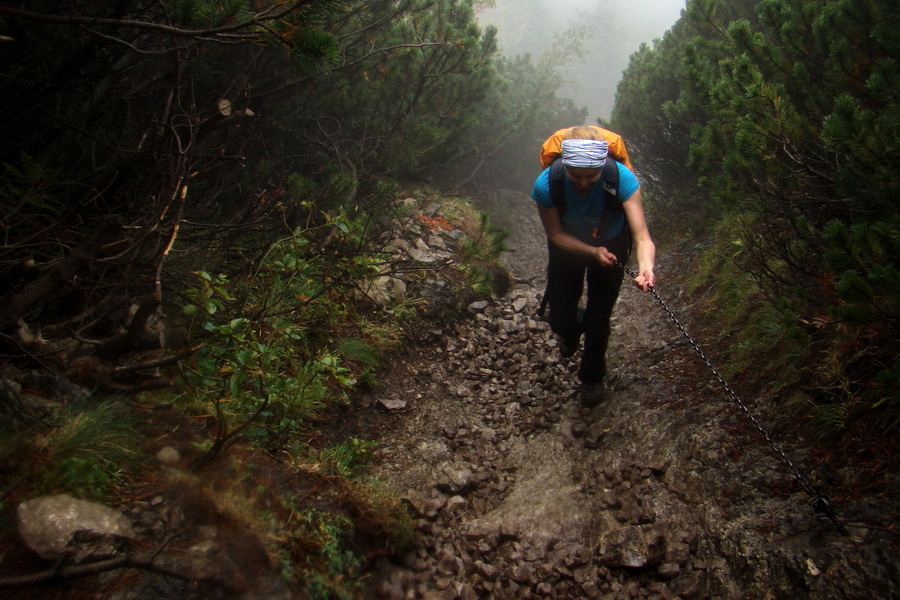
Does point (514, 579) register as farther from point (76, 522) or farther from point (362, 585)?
point (76, 522)

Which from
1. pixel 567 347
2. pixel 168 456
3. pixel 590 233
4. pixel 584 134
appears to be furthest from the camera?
pixel 567 347

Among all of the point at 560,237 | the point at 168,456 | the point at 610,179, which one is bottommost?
the point at 168,456

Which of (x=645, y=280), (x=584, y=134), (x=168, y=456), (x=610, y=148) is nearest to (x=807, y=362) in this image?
(x=645, y=280)

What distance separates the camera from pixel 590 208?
3492 millimetres

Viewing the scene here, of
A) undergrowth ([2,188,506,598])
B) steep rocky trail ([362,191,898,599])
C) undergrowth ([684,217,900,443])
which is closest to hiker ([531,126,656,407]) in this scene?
steep rocky trail ([362,191,898,599])

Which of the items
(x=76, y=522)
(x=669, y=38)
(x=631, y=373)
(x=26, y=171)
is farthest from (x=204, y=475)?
(x=669, y=38)

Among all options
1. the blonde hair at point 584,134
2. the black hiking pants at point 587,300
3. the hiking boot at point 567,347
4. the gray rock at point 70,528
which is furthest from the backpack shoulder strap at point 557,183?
the gray rock at point 70,528

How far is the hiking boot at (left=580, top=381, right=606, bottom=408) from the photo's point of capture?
3.96m

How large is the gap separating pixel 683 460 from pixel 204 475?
103 inches

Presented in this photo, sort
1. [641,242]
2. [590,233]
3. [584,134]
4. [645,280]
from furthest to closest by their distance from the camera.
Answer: [590,233] < [584,134] < [641,242] < [645,280]

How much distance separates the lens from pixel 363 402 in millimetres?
4125

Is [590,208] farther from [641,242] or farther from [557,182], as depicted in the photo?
[641,242]

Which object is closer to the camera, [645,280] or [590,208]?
[645,280]

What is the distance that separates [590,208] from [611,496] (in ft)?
6.09
